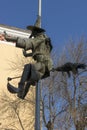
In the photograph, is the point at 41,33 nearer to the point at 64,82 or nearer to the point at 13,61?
the point at 64,82

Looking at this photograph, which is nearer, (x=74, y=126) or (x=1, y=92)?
(x=74, y=126)

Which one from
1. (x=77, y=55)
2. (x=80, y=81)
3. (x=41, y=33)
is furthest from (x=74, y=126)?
(x=41, y=33)

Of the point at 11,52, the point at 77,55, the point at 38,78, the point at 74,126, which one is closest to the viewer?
the point at 38,78

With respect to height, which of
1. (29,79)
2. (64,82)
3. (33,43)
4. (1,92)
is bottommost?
(1,92)

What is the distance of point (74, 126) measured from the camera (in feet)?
79.7

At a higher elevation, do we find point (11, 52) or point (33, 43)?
point (33, 43)

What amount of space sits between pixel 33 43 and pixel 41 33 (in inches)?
14.4

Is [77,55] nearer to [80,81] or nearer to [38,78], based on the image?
[80,81]

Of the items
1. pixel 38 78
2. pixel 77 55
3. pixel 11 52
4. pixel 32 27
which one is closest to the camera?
pixel 38 78

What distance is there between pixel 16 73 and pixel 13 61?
1.60 meters

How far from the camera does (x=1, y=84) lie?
32031 mm

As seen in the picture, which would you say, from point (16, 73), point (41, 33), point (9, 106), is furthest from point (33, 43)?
point (16, 73)

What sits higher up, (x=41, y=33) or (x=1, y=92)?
(x=41, y=33)

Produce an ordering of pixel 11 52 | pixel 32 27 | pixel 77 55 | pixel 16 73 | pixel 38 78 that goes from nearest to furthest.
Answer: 1. pixel 38 78
2. pixel 32 27
3. pixel 77 55
4. pixel 16 73
5. pixel 11 52
